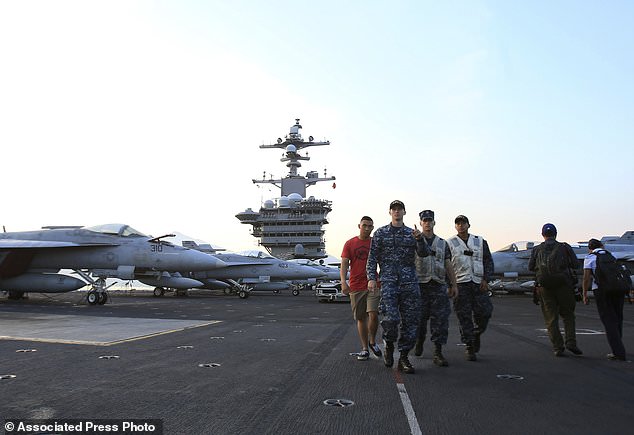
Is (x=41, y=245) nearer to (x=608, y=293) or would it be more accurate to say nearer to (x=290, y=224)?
(x=608, y=293)

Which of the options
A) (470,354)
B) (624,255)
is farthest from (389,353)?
(624,255)

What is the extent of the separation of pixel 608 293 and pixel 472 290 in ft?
6.57

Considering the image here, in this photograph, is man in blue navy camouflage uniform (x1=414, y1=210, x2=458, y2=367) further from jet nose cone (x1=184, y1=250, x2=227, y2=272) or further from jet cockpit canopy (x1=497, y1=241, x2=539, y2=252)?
jet cockpit canopy (x1=497, y1=241, x2=539, y2=252)

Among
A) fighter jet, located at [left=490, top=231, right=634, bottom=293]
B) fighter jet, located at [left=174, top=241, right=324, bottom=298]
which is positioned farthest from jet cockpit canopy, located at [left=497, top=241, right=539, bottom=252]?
fighter jet, located at [left=174, top=241, right=324, bottom=298]

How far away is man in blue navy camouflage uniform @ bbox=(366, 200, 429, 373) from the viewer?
16.4 ft

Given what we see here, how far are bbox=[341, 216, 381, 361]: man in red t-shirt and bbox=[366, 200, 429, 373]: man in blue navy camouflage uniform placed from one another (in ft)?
1.54

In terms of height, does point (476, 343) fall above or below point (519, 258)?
below

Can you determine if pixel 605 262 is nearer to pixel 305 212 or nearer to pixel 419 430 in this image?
pixel 419 430

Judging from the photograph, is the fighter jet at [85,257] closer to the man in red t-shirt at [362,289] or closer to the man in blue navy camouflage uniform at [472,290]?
the man in red t-shirt at [362,289]

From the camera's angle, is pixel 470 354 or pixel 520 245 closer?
pixel 470 354

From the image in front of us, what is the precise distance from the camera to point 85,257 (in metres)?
16.8

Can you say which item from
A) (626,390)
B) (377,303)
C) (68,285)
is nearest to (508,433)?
(626,390)

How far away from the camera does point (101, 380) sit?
429 cm

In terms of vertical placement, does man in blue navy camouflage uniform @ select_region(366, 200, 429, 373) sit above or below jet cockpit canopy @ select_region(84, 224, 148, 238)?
below
